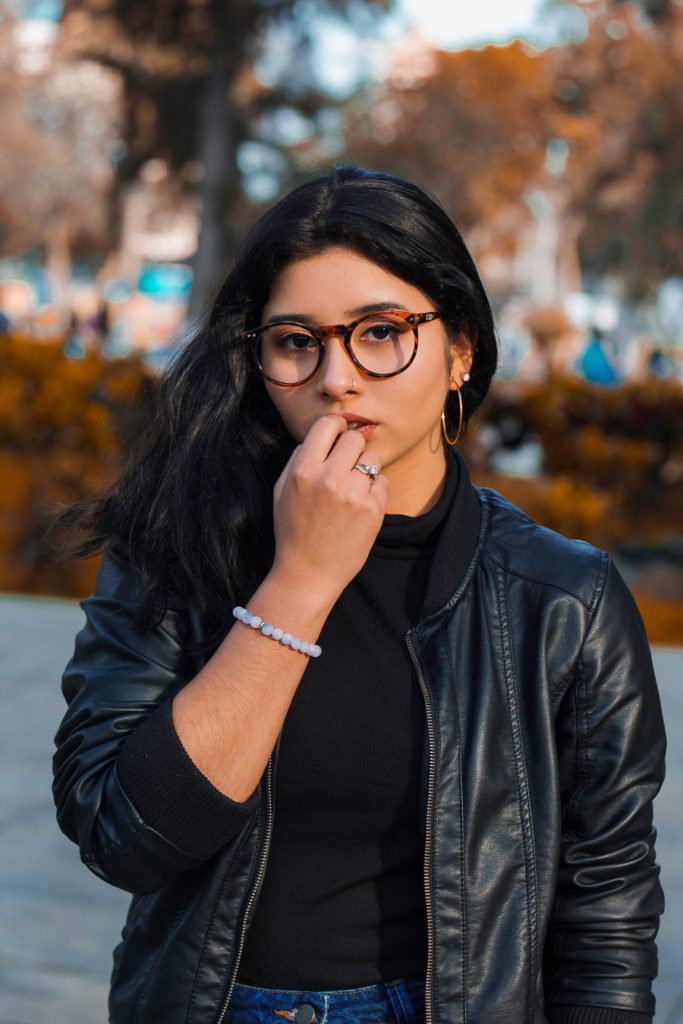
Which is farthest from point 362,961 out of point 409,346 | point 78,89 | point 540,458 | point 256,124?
point 78,89

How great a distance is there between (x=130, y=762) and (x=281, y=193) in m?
13.1

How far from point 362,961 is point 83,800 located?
0.40 metres

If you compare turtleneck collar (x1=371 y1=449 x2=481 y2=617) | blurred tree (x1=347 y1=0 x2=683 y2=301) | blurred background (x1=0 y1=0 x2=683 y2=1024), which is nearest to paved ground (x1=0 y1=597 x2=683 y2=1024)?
blurred background (x1=0 y1=0 x2=683 y2=1024)

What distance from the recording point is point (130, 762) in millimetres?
1528

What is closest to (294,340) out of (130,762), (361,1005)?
(130,762)

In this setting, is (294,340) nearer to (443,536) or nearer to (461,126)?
(443,536)

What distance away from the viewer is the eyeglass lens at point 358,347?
5.47 feet

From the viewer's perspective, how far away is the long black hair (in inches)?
67.1

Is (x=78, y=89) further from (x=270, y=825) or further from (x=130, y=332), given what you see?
(x=270, y=825)

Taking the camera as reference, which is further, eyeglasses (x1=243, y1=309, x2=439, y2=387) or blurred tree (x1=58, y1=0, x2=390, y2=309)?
blurred tree (x1=58, y1=0, x2=390, y2=309)

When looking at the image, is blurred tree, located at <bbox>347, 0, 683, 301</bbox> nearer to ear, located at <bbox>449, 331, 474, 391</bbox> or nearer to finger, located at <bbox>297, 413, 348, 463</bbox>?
ear, located at <bbox>449, 331, 474, 391</bbox>

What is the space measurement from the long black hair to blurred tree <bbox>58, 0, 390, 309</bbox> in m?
14.4

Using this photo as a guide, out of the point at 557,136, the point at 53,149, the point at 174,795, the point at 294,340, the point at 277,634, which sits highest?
the point at 53,149

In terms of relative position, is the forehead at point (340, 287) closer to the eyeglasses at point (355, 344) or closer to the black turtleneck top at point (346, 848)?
the eyeglasses at point (355, 344)
